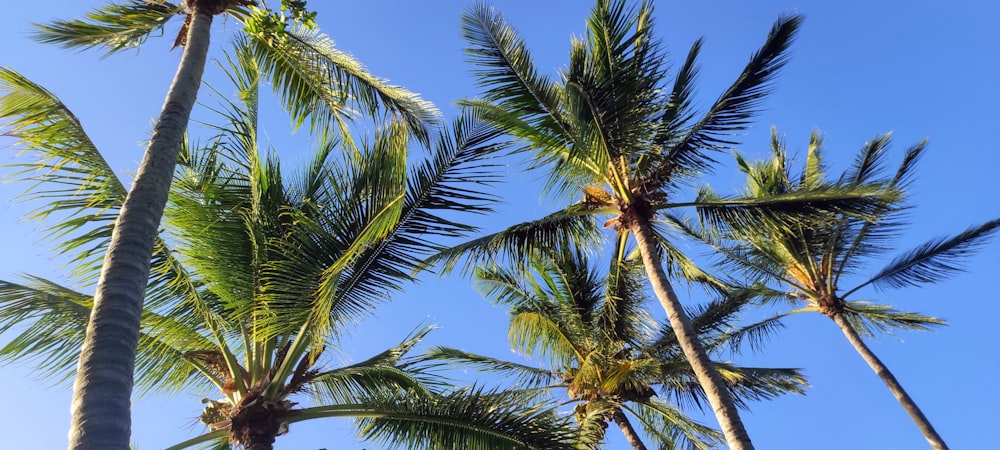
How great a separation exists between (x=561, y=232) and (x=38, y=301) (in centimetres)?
664

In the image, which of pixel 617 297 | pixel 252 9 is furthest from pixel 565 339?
pixel 252 9

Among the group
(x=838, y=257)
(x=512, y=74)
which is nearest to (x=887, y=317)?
(x=838, y=257)

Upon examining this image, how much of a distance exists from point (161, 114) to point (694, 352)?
20.0 feet

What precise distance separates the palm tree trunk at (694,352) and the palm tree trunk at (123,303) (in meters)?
5.77

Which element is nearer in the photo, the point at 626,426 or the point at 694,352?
the point at 694,352

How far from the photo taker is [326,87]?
826cm

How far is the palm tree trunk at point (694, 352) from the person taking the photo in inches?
288

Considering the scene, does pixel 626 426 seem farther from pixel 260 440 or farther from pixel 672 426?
pixel 260 440

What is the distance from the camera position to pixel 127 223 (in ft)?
13.7

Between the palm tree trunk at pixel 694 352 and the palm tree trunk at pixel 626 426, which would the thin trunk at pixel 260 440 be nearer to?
the palm tree trunk at pixel 694 352

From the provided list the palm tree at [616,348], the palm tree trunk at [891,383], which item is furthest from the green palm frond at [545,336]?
the palm tree trunk at [891,383]

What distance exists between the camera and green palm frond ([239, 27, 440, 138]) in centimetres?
802

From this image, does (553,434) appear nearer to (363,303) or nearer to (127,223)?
(363,303)

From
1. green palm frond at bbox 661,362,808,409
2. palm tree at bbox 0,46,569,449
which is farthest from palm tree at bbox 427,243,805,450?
palm tree at bbox 0,46,569,449
